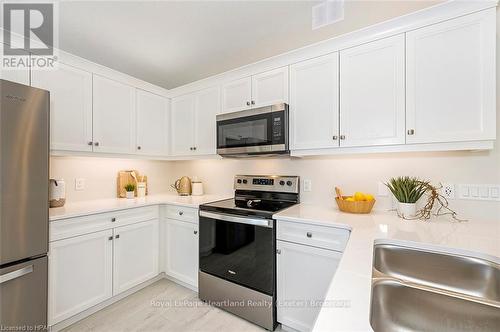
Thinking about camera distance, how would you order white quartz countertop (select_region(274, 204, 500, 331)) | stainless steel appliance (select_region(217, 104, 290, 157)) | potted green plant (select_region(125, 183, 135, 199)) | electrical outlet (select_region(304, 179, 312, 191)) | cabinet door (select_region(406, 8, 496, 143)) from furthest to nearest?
potted green plant (select_region(125, 183, 135, 199)) → electrical outlet (select_region(304, 179, 312, 191)) → stainless steel appliance (select_region(217, 104, 290, 157)) → cabinet door (select_region(406, 8, 496, 143)) → white quartz countertop (select_region(274, 204, 500, 331))

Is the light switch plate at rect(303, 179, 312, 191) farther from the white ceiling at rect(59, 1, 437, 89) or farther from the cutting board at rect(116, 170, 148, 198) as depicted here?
the cutting board at rect(116, 170, 148, 198)

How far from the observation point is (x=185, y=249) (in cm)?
224

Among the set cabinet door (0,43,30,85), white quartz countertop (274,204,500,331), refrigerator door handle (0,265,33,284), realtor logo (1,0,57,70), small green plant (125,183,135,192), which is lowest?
refrigerator door handle (0,265,33,284)

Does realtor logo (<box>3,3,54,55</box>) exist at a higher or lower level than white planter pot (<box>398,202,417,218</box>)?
higher

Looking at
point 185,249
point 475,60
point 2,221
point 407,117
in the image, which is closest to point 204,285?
point 185,249

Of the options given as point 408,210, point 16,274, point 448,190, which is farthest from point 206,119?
point 448,190

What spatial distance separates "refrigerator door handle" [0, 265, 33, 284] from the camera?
1322 millimetres

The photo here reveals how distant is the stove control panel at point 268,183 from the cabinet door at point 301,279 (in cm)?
66

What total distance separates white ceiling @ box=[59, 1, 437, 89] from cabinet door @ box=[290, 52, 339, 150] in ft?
0.73

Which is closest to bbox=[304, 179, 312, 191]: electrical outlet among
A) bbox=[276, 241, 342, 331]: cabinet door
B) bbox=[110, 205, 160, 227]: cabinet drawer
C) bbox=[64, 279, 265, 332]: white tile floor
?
bbox=[276, 241, 342, 331]: cabinet door

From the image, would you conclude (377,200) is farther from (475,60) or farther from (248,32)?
(248,32)

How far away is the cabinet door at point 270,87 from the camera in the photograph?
1.97 metres

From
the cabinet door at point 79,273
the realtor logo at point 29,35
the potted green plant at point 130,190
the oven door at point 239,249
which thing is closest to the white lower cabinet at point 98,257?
the cabinet door at point 79,273

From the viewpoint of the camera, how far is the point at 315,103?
1.82 metres
